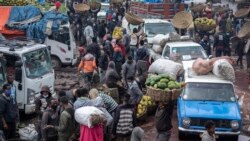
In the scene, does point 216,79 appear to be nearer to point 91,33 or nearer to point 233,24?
point 91,33

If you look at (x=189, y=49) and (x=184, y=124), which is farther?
(x=189, y=49)

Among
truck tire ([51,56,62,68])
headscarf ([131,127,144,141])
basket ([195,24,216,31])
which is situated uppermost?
headscarf ([131,127,144,141])

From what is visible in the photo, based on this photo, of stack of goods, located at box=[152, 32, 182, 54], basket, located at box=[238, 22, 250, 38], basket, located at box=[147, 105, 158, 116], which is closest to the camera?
basket, located at box=[147, 105, 158, 116]

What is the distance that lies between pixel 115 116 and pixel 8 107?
2713 mm

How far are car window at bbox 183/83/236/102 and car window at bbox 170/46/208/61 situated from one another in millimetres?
3544

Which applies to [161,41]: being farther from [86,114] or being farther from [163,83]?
[86,114]

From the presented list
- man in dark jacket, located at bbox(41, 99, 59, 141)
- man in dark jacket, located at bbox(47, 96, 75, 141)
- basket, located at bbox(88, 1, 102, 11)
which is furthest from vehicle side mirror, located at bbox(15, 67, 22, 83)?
basket, located at bbox(88, 1, 102, 11)

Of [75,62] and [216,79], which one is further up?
[216,79]

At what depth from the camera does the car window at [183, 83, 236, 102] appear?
41.8 feet

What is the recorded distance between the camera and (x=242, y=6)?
1240 inches

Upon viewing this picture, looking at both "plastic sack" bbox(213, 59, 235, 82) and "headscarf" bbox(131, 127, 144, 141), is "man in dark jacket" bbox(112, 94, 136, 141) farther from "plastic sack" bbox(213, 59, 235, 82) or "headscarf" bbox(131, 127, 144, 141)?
"plastic sack" bbox(213, 59, 235, 82)

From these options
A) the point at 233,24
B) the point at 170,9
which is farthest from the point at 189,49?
the point at 233,24

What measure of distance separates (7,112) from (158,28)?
1207 centimetres

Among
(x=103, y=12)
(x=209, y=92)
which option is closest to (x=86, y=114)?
(x=209, y=92)
